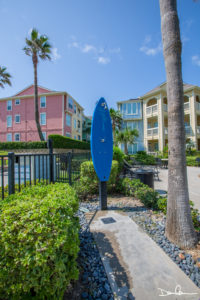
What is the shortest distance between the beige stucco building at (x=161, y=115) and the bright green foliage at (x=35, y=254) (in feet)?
75.0

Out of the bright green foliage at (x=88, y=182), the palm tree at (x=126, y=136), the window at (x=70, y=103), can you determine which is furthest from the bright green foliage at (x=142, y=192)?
the window at (x=70, y=103)

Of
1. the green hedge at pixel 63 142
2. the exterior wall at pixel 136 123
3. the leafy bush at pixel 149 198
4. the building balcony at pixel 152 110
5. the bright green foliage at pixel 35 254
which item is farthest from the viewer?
the exterior wall at pixel 136 123

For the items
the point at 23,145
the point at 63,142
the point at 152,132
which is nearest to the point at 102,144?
the point at 63,142

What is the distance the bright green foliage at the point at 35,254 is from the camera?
115 cm

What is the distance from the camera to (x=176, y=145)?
250 cm

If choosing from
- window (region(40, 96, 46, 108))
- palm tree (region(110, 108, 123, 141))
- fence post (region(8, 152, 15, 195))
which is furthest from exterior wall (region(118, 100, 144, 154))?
fence post (region(8, 152, 15, 195))

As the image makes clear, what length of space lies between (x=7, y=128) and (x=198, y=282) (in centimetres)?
3230

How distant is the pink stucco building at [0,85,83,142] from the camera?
26239 mm

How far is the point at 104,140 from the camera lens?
4215 mm

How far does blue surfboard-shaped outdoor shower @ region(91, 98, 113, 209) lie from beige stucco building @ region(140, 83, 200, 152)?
20.0m

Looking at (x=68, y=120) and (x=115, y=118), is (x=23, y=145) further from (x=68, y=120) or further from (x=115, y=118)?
(x=115, y=118)

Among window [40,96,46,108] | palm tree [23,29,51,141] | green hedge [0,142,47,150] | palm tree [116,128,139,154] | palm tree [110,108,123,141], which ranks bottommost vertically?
green hedge [0,142,47,150]

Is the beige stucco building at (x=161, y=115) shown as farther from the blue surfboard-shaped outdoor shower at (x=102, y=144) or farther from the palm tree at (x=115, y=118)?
the blue surfboard-shaped outdoor shower at (x=102, y=144)

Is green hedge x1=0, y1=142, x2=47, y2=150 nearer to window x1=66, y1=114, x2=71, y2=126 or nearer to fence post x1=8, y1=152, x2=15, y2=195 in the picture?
window x1=66, y1=114, x2=71, y2=126
